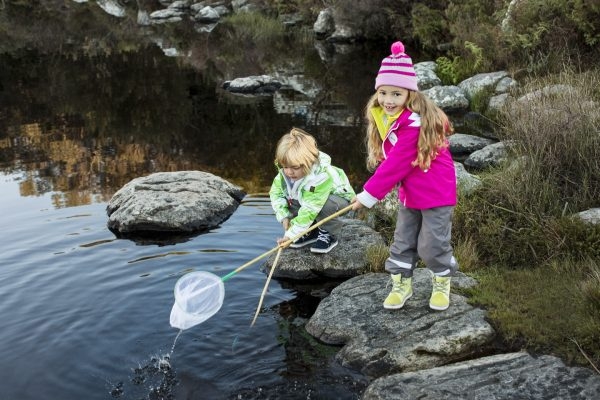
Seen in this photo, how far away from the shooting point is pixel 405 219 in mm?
5227

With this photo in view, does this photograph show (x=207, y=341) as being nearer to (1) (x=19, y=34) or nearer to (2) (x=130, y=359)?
(2) (x=130, y=359)

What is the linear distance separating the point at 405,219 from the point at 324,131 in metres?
7.89

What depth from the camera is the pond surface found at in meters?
4.94

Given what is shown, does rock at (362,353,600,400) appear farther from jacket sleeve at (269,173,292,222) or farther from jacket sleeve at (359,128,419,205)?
jacket sleeve at (269,173,292,222)

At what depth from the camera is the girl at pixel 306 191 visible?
6137 millimetres

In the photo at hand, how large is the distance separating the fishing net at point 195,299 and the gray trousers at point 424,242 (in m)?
1.44

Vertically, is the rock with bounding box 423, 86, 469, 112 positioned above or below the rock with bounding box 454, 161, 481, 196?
above

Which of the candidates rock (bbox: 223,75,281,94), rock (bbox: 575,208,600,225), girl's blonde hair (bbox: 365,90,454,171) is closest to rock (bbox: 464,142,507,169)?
rock (bbox: 575,208,600,225)

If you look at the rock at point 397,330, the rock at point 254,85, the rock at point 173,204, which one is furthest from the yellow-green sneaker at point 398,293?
the rock at point 254,85

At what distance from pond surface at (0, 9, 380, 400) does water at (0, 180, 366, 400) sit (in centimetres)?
2

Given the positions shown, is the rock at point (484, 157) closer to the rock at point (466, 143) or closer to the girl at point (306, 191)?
the rock at point (466, 143)

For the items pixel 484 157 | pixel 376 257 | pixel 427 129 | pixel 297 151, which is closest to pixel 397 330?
pixel 376 257

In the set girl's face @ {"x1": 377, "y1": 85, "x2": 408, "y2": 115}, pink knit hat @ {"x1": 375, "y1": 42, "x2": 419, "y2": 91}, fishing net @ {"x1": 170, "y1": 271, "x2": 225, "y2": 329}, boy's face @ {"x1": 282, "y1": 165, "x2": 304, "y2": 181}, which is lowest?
fishing net @ {"x1": 170, "y1": 271, "x2": 225, "y2": 329}

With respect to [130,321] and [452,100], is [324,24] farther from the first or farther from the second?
[130,321]
